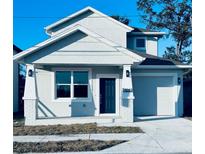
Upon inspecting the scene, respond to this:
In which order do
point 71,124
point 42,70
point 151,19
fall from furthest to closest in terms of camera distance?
point 151,19 < point 42,70 < point 71,124

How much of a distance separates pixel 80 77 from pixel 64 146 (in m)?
6.96

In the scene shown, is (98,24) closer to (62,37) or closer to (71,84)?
(71,84)

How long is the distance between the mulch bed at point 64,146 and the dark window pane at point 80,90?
6090 millimetres

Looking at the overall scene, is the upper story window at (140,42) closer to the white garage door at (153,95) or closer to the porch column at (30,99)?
the white garage door at (153,95)

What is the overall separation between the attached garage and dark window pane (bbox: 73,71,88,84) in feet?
10.7

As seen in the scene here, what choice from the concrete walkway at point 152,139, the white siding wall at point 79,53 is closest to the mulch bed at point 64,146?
the concrete walkway at point 152,139

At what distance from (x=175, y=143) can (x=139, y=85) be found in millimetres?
7771

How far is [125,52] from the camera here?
12688 mm

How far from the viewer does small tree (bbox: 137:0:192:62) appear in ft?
85.4

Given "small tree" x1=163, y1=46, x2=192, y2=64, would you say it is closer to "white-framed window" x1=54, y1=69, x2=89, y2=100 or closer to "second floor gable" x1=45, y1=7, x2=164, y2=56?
"second floor gable" x1=45, y1=7, x2=164, y2=56
